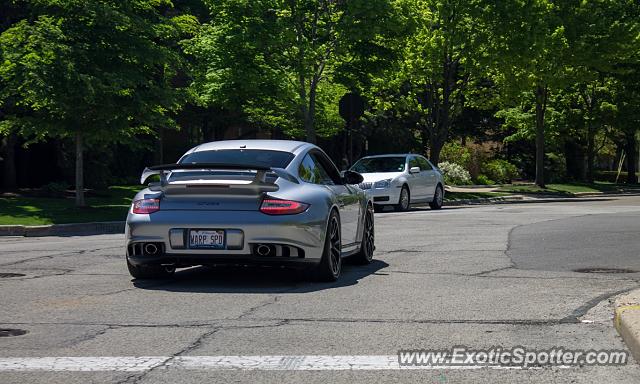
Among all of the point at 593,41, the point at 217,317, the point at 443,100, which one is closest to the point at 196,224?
the point at 217,317

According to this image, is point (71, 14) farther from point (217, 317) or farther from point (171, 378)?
point (171, 378)

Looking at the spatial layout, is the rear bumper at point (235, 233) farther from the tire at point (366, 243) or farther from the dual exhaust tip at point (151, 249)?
the tire at point (366, 243)

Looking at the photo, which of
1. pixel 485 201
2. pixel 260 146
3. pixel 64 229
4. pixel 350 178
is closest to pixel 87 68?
pixel 64 229

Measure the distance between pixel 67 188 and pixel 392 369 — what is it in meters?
26.7

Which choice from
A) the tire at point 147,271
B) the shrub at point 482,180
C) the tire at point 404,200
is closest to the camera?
the tire at point 147,271

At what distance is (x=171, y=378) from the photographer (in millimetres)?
5883

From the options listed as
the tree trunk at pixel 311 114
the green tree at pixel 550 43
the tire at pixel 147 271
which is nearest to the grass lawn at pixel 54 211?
the tree trunk at pixel 311 114

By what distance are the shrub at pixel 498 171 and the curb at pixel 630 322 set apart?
4561 cm

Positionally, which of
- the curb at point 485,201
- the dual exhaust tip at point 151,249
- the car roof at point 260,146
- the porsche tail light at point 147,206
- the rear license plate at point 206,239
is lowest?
the curb at point 485,201

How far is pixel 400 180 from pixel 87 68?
9018mm

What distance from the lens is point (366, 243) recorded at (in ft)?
40.8

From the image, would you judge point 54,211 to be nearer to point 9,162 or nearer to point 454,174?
point 9,162

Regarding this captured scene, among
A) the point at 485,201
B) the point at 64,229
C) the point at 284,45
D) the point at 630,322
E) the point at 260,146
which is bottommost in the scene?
the point at 485,201

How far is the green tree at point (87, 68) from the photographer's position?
71.7 feet
